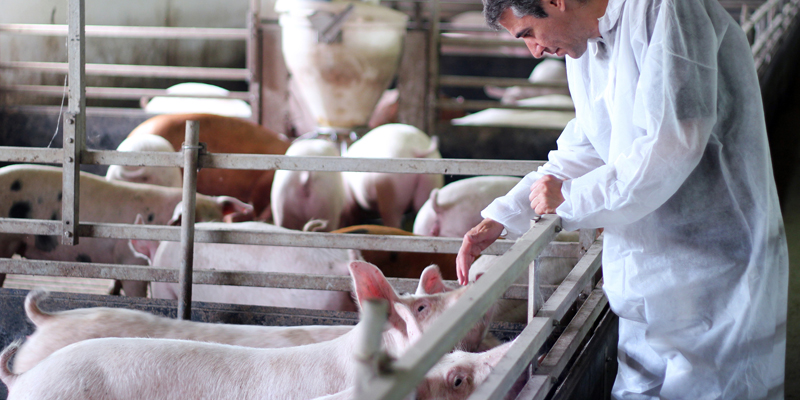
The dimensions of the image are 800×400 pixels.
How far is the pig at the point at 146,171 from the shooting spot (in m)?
4.01

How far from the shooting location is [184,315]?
7.23ft

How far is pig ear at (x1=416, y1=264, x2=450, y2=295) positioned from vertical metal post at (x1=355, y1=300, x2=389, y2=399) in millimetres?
1128

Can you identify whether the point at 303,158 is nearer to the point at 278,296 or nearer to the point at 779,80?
the point at 278,296

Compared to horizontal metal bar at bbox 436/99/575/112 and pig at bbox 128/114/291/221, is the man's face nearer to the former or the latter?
pig at bbox 128/114/291/221

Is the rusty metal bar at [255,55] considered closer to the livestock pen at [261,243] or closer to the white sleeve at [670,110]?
the livestock pen at [261,243]

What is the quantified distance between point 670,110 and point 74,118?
5.86 feet

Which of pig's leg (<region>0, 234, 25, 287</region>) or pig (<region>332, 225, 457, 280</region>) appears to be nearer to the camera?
pig (<region>332, 225, 457, 280</region>)

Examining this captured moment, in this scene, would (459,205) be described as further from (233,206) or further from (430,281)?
(430,281)

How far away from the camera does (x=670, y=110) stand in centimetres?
118

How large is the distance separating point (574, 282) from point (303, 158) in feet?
3.05

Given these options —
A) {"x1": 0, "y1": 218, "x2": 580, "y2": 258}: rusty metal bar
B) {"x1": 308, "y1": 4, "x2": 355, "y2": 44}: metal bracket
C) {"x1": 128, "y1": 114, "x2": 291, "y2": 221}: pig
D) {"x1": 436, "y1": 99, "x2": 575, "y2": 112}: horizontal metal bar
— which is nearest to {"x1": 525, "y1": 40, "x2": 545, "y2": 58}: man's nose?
{"x1": 0, "y1": 218, "x2": 580, "y2": 258}: rusty metal bar

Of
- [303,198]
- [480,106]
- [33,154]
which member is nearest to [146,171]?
[303,198]

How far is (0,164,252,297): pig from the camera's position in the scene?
329cm

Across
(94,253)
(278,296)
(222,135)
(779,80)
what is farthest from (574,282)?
(779,80)
